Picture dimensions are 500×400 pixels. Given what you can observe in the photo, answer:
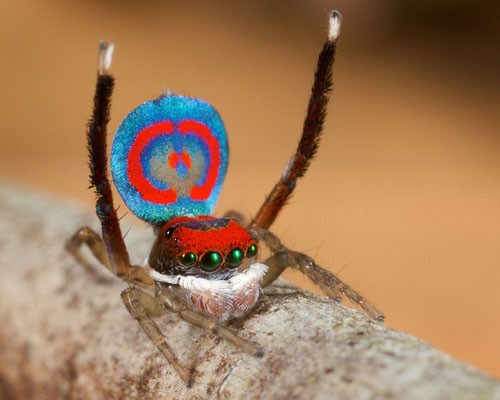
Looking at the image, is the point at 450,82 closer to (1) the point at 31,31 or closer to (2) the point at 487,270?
(2) the point at 487,270

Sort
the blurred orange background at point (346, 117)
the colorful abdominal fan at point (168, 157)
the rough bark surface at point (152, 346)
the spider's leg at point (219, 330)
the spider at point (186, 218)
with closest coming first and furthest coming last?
1. the rough bark surface at point (152, 346)
2. the spider's leg at point (219, 330)
3. the spider at point (186, 218)
4. the colorful abdominal fan at point (168, 157)
5. the blurred orange background at point (346, 117)

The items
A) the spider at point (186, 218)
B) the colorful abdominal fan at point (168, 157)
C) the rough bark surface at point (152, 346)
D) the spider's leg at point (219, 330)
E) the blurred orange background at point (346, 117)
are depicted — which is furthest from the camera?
the blurred orange background at point (346, 117)

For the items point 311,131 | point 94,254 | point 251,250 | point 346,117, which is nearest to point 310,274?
point 251,250

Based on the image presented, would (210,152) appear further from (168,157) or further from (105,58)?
(105,58)

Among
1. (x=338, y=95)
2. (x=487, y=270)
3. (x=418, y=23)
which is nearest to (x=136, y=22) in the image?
(x=338, y=95)

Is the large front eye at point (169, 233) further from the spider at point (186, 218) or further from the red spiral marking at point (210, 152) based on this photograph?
the red spiral marking at point (210, 152)

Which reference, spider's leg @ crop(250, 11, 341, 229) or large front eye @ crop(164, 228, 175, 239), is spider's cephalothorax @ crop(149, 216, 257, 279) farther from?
spider's leg @ crop(250, 11, 341, 229)

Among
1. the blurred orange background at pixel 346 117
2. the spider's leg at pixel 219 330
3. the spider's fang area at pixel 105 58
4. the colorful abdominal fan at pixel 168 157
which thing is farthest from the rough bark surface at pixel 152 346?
the blurred orange background at pixel 346 117
